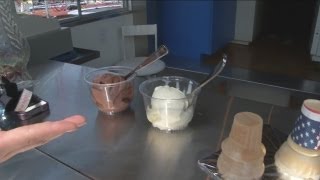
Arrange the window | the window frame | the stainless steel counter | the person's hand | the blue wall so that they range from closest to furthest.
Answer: the person's hand → the stainless steel counter → the window → the window frame → the blue wall

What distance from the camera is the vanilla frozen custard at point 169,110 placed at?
2.03 ft

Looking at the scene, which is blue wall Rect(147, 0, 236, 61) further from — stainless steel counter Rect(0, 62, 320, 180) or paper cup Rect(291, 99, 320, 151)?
paper cup Rect(291, 99, 320, 151)

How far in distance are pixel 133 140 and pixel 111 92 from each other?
0.45ft

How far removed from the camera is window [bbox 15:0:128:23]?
2.09 m

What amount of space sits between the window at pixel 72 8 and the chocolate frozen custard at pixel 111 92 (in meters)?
1.41

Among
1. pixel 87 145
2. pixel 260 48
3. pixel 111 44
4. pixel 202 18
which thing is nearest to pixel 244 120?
pixel 87 145

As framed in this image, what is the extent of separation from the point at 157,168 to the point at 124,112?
9.0 inches

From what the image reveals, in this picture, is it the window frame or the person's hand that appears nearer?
the person's hand

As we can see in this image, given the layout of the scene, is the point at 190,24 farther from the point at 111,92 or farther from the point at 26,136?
the point at 26,136

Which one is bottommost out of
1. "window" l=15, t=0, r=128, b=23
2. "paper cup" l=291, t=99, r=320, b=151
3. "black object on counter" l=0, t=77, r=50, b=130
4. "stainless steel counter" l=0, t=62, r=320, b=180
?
"stainless steel counter" l=0, t=62, r=320, b=180

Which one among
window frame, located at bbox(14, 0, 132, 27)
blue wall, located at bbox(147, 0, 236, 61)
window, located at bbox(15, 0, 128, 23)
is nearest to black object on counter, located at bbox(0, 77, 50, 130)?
window, located at bbox(15, 0, 128, 23)

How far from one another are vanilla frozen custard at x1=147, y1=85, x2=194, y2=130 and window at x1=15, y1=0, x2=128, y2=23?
154 centimetres

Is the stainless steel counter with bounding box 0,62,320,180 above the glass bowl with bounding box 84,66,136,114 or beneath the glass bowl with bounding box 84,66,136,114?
beneath

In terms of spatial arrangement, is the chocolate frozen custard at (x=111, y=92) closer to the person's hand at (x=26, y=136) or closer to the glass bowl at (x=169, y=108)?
the glass bowl at (x=169, y=108)
